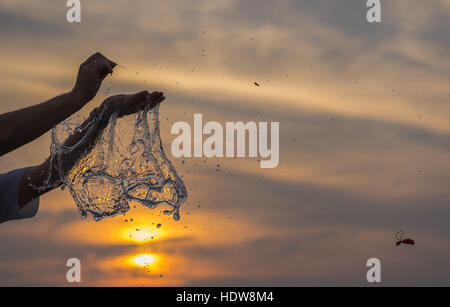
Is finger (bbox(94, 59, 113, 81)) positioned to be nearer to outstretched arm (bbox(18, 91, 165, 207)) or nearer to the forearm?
the forearm

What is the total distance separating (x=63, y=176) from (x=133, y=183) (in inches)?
58.8

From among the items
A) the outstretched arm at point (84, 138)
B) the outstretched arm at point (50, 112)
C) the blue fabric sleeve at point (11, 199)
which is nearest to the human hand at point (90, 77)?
the outstretched arm at point (50, 112)

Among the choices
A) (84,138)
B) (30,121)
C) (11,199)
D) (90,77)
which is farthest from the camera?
(84,138)

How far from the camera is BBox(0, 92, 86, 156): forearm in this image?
133 inches

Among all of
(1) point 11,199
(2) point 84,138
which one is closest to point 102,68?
(2) point 84,138

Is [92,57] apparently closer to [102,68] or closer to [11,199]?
[102,68]

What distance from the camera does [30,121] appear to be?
11.1ft

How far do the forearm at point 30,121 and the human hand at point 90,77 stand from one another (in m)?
0.10

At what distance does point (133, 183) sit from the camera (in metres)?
6.46

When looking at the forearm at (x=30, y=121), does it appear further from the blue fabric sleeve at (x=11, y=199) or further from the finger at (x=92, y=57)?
the blue fabric sleeve at (x=11, y=199)

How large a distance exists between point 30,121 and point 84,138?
1.45 m

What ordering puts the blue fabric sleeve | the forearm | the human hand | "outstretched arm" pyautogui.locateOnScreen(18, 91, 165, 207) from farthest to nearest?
the blue fabric sleeve
"outstretched arm" pyautogui.locateOnScreen(18, 91, 165, 207)
the human hand
the forearm

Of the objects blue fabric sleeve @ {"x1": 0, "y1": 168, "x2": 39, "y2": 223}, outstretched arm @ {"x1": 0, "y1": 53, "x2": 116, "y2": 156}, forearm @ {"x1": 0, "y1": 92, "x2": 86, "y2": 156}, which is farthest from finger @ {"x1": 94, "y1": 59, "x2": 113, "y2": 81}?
blue fabric sleeve @ {"x1": 0, "y1": 168, "x2": 39, "y2": 223}
